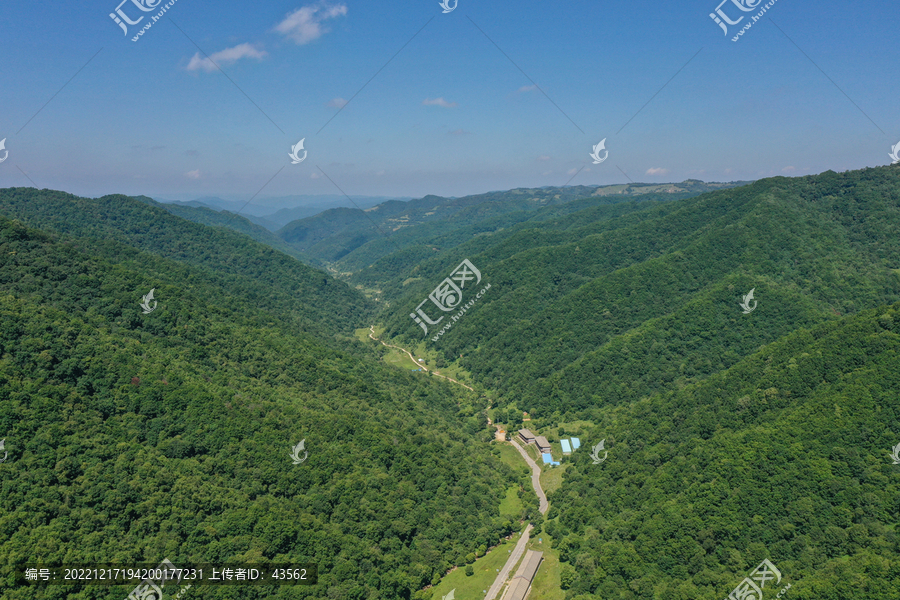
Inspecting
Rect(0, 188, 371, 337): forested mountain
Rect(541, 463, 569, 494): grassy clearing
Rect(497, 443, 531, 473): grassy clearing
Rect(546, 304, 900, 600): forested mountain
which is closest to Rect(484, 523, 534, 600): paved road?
Rect(546, 304, 900, 600): forested mountain

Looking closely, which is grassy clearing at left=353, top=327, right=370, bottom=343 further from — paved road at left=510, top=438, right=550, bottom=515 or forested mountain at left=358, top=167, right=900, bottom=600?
paved road at left=510, top=438, right=550, bottom=515

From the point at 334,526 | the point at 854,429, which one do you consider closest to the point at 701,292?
the point at 854,429

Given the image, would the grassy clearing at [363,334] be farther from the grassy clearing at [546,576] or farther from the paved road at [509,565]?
the grassy clearing at [546,576]

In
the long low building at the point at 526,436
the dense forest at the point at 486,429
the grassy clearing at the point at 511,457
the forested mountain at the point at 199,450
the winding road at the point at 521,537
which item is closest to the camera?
the forested mountain at the point at 199,450

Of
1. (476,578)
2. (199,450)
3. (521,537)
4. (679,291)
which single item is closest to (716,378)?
(521,537)

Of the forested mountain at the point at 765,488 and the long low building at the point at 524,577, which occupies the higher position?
the forested mountain at the point at 765,488

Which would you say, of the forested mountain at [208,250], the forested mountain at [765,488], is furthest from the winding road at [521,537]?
the forested mountain at [208,250]

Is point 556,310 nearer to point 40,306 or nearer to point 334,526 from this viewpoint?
point 334,526
